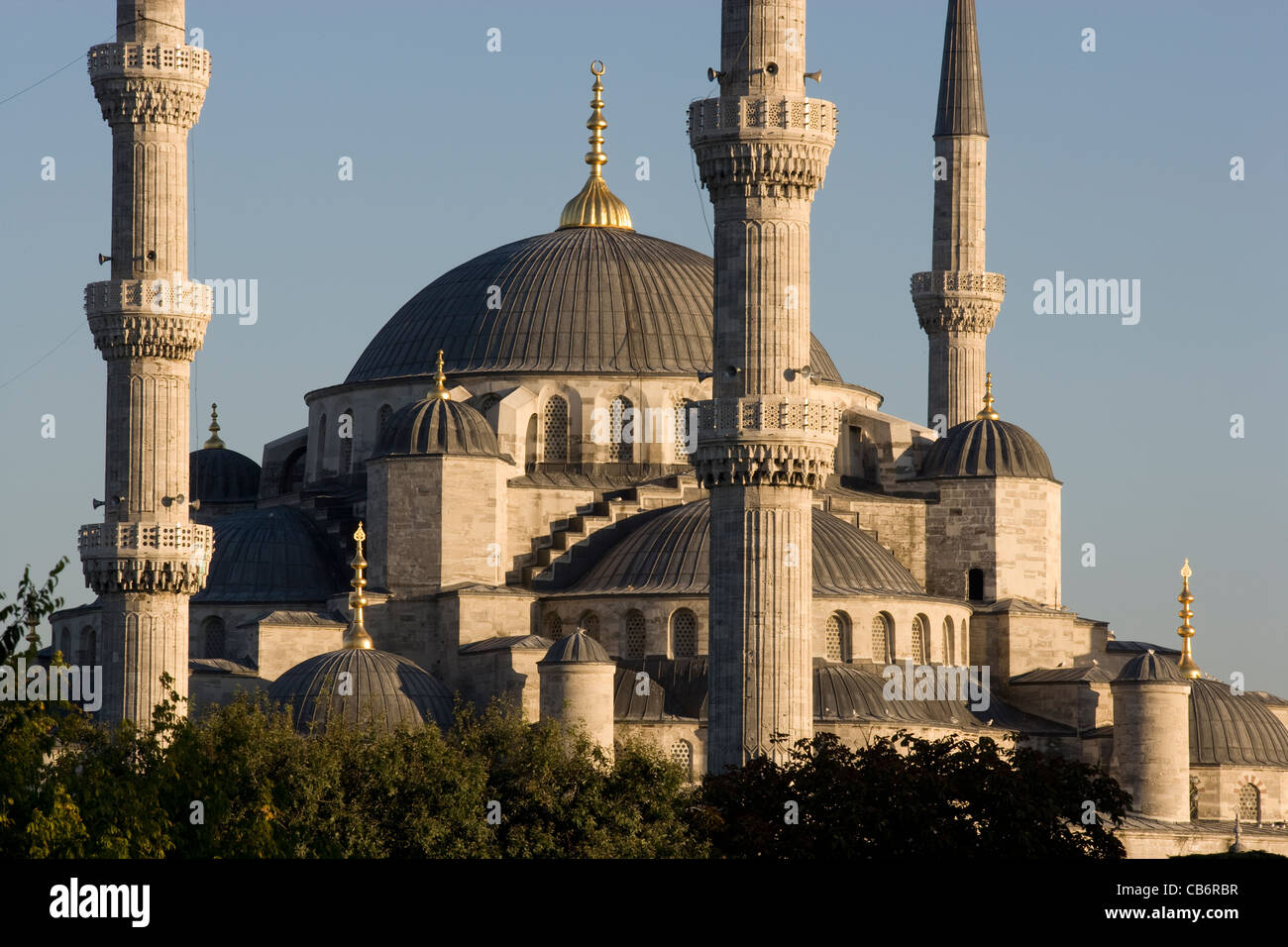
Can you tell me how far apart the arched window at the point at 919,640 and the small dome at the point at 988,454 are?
164 inches

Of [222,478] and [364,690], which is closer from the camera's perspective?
[364,690]

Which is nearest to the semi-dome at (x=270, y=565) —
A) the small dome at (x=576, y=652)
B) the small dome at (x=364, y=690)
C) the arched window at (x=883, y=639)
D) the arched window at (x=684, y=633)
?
the small dome at (x=364, y=690)

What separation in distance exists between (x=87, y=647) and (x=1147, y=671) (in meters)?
18.4

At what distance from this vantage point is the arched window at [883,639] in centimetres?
5166

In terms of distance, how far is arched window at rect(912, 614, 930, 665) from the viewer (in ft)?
171

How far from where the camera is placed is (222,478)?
63250 millimetres

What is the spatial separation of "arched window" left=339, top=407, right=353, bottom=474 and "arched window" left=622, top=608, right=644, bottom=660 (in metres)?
10.4

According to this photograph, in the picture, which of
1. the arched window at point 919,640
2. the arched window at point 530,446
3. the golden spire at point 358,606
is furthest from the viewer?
the arched window at point 530,446

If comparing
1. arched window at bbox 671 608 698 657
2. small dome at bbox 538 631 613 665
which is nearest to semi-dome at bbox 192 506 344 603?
arched window at bbox 671 608 698 657

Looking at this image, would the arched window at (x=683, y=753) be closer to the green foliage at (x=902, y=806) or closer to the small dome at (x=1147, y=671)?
the small dome at (x=1147, y=671)

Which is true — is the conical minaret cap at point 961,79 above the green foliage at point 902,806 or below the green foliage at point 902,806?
above

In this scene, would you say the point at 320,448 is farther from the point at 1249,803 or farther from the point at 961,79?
the point at 1249,803

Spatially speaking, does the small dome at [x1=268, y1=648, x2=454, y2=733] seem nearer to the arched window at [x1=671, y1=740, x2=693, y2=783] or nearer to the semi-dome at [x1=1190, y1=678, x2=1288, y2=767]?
the arched window at [x1=671, y1=740, x2=693, y2=783]

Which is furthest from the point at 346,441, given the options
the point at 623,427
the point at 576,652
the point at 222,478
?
the point at 576,652
